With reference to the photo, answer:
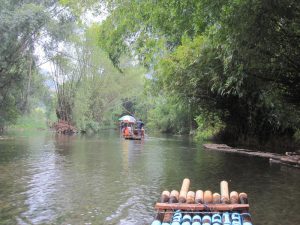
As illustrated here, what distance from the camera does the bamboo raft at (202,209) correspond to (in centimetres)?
510

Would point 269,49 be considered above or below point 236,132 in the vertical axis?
above

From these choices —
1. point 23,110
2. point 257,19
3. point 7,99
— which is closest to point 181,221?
point 257,19

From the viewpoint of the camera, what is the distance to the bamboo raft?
5103mm

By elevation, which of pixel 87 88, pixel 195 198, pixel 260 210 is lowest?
pixel 260 210

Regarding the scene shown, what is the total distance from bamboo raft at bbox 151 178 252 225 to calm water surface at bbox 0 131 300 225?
199 cm

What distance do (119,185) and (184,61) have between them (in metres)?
11.0

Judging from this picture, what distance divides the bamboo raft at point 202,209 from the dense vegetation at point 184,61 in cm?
423

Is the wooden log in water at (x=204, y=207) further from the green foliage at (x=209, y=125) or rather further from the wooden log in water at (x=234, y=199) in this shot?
the green foliage at (x=209, y=125)

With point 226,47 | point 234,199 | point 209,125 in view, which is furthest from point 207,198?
point 209,125

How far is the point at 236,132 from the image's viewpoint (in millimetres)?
26781

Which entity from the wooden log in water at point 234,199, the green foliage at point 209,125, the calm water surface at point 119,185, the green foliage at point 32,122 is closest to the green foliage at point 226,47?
the green foliage at point 209,125

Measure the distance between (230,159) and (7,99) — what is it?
89.6 feet

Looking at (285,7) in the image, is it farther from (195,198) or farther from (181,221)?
(181,221)

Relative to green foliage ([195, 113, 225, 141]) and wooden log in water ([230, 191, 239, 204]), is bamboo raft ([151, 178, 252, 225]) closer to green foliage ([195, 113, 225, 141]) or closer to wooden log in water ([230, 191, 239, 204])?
wooden log in water ([230, 191, 239, 204])
